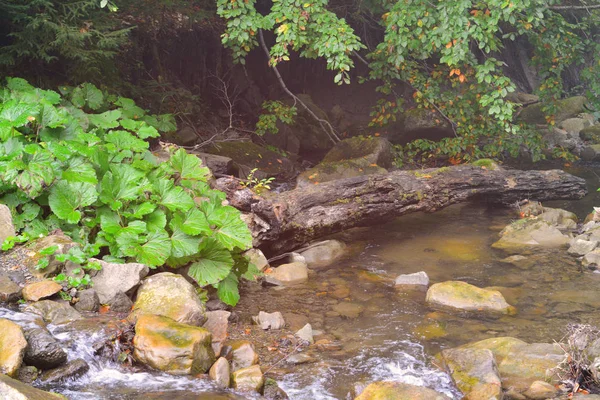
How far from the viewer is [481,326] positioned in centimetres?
509

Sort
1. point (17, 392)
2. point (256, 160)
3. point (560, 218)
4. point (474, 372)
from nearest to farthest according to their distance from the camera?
point (17, 392) < point (474, 372) < point (560, 218) < point (256, 160)

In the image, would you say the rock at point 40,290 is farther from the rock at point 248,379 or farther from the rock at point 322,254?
the rock at point 322,254

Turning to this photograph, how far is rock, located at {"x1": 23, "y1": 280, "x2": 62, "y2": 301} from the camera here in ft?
13.4

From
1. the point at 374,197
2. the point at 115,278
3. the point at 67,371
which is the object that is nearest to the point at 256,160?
the point at 374,197

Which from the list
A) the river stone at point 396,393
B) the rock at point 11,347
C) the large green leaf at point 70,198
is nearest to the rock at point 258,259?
the large green leaf at point 70,198

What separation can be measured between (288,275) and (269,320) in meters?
1.30

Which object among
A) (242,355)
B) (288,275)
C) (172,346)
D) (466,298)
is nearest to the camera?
(172,346)

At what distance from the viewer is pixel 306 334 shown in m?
4.77

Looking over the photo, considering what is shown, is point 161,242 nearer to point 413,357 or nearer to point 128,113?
point 413,357

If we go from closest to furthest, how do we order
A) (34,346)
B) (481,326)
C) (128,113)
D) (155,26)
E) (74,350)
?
(34,346)
(74,350)
(481,326)
(128,113)
(155,26)

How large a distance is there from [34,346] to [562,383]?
140 inches

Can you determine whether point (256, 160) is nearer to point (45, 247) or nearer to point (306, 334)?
point (306, 334)

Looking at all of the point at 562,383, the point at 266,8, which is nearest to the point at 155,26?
the point at 266,8

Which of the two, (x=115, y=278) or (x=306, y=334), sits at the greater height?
(x=115, y=278)
